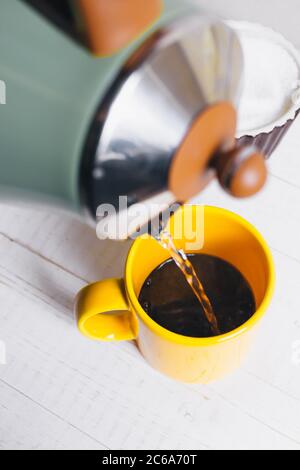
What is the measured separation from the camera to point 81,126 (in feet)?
0.95

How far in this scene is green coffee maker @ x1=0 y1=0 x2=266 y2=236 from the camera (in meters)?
0.28

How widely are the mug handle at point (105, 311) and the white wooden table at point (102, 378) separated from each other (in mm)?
63

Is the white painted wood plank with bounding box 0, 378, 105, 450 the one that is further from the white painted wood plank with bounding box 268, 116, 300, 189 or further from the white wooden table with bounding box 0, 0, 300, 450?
the white painted wood plank with bounding box 268, 116, 300, 189

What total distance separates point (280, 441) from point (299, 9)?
474 millimetres

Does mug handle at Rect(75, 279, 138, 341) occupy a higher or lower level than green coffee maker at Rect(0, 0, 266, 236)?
lower

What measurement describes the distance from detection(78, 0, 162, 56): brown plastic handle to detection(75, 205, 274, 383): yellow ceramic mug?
0.20 meters

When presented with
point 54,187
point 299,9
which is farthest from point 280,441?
point 299,9

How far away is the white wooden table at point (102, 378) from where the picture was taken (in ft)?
1.73

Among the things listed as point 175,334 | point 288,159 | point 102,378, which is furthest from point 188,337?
point 288,159

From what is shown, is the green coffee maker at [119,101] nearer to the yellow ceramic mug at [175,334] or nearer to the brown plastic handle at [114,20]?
the brown plastic handle at [114,20]

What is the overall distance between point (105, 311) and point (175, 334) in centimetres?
7

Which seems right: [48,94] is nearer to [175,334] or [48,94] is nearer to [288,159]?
[175,334]

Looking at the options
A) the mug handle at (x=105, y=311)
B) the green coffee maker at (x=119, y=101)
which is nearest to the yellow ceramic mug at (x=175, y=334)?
the mug handle at (x=105, y=311)

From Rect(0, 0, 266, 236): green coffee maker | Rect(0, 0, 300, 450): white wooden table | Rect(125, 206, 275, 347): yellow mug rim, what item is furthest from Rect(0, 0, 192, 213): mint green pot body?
Rect(0, 0, 300, 450): white wooden table
